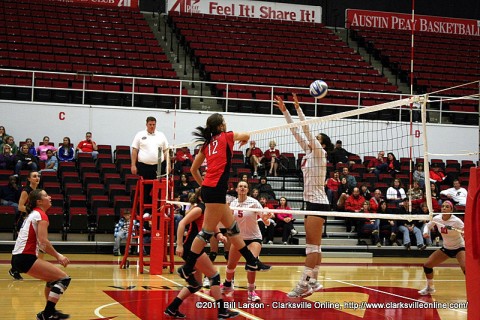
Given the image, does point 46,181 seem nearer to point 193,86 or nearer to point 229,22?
point 193,86

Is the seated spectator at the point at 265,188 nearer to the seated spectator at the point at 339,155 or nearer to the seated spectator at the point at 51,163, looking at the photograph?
the seated spectator at the point at 339,155

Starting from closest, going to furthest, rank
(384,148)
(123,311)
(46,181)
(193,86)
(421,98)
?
(421,98)
(123,311)
(46,181)
(384,148)
(193,86)

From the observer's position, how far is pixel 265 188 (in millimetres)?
16484

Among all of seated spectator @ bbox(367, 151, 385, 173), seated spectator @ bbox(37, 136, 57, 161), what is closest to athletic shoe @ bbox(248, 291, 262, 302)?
seated spectator @ bbox(37, 136, 57, 161)

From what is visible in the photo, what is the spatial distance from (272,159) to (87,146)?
5.26 meters

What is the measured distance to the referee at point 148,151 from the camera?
1239cm

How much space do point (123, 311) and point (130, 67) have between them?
15.6 metres

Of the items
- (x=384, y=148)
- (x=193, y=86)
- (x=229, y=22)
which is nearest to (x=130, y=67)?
(x=193, y=86)

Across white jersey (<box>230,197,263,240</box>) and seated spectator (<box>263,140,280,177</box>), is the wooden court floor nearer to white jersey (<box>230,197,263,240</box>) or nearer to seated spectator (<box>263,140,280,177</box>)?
white jersey (<box>230,197,263,240</box>)

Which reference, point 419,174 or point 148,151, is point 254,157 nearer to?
point 419,174

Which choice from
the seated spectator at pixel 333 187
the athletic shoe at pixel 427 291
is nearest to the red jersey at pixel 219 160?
the athletic shoe at pixel 427 291

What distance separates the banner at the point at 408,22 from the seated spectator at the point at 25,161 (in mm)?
17552

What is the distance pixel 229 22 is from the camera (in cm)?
2780

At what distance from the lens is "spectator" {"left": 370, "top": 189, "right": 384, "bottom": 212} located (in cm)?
1670
